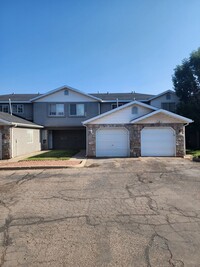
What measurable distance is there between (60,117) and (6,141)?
9.09 metres

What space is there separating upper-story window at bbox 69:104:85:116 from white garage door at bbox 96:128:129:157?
25.6 feet

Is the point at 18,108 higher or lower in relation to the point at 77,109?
higher

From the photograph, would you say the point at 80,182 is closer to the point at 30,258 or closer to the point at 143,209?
the point at 143,209

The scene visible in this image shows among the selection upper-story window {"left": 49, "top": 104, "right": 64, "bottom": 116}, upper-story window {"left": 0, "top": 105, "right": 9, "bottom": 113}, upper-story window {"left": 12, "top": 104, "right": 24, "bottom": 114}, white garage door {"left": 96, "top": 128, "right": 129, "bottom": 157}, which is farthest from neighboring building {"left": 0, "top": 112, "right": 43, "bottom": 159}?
white garage door {"left": 96, "top": 128, "right": 129, "bottom": 157}

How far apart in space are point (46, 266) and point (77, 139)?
976 inches

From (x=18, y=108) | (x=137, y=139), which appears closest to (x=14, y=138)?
(x=18, y=108)

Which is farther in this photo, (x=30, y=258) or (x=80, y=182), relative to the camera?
(x=80, y=182)

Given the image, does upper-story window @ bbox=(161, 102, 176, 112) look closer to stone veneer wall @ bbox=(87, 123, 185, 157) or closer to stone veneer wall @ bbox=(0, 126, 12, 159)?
stone veneer wall @ bbox=(87, 123, 185, 157)

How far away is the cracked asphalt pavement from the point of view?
11.8 feet

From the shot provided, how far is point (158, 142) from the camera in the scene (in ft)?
60.1

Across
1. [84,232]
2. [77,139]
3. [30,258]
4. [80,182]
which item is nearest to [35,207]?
[84,232]

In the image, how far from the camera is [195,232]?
4.45 metres

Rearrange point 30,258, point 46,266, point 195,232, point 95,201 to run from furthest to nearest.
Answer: point 95,201 < point 195,232 < point 30,258 < point 46,266

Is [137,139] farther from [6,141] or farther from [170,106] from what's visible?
[170,106]
